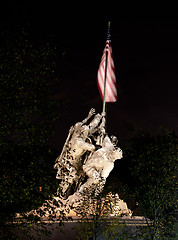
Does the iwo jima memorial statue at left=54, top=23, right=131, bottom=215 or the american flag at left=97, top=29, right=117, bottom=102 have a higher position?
the american flag at left=97, top=29, right=117, bottom=102

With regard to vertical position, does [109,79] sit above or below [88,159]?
above

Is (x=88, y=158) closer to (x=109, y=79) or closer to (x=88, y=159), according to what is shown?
(x=88, y=159)

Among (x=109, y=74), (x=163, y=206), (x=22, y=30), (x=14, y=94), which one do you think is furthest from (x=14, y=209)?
(x=109, y=74)

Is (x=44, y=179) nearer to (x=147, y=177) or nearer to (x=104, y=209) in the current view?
(x=104, y=209)

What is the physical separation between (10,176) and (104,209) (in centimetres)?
652

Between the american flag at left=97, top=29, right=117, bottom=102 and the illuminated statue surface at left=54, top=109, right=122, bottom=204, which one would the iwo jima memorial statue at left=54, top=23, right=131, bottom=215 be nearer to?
the illuminated statue surface at left=54, top=109, right=122, bottom=204

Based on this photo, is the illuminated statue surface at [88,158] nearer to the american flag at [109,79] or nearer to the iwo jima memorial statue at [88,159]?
the iwo jima memorial statue at [88,159]

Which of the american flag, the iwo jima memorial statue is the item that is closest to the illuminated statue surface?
the iwo jima memorial statue

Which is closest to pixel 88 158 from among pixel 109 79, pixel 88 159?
pixel 88 159

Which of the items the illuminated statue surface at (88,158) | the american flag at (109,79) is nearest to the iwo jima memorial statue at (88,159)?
the illuminated statue surface at (88,158)

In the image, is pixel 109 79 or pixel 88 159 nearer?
pixel 88 159

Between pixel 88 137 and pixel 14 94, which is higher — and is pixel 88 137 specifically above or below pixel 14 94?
below

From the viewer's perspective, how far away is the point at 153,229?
16.0 m

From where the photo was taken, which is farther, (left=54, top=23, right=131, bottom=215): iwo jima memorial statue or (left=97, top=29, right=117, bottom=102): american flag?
(left=97, top=29, right=117, bottom=102): american flag
